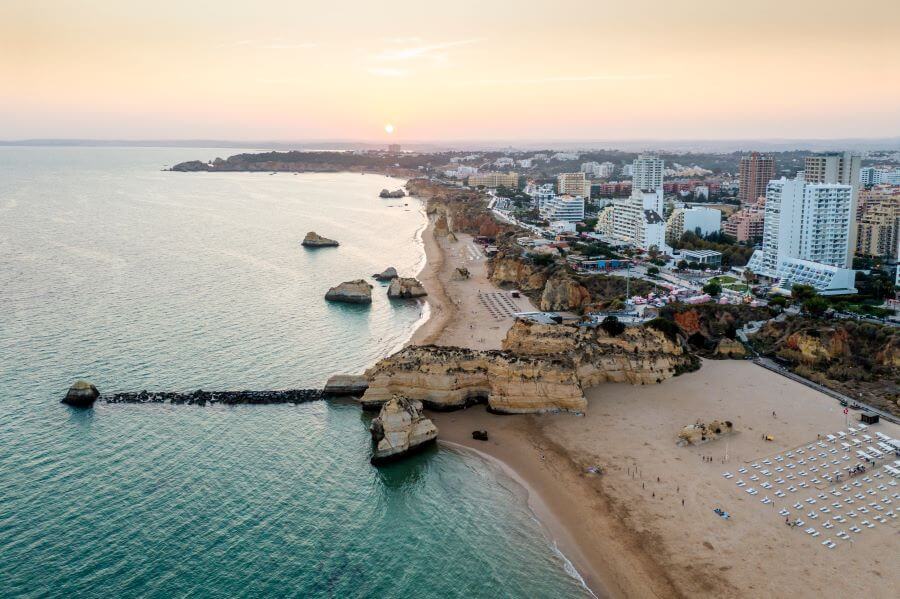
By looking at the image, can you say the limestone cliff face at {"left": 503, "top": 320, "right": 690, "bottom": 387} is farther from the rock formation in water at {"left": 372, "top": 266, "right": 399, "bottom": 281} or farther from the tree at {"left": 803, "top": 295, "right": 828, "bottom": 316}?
the rock formation in water at {"left": 372, "top": 266, "right": 399, "bottom": 281}

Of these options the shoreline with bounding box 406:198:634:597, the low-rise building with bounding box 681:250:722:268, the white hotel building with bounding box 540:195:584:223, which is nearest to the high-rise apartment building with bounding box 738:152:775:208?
the white hotel building with bounding box 540:195:584:223

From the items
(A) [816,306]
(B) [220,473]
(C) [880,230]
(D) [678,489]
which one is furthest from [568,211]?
(B) [220,473]

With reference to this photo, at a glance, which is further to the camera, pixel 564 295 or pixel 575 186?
pixel 575 186

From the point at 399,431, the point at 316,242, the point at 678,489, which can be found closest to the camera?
the point at 678,489

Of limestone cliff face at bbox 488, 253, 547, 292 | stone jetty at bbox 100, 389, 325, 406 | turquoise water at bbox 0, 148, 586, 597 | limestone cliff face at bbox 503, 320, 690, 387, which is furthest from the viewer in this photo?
limestone cliff face at bbox 488, 253, 547, 292

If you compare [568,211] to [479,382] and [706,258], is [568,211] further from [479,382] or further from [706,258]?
[479,382]

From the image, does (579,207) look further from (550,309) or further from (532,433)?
(532,433)

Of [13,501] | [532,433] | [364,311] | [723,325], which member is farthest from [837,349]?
[13,501]
